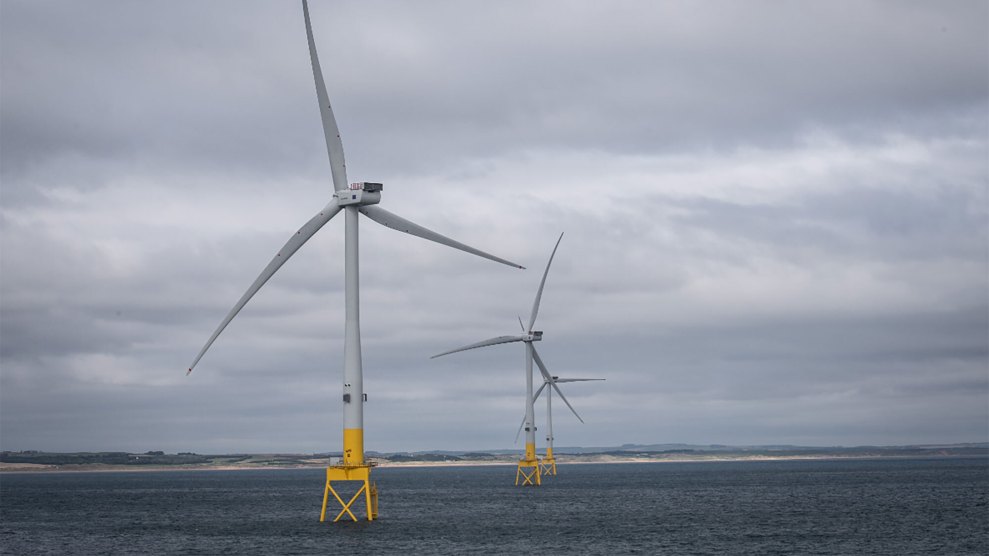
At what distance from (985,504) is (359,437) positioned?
362 ft

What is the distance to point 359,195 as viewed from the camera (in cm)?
9544

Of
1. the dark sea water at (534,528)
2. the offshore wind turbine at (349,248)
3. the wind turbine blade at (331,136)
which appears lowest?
the dark sea water at (534,528)

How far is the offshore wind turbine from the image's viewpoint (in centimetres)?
9212

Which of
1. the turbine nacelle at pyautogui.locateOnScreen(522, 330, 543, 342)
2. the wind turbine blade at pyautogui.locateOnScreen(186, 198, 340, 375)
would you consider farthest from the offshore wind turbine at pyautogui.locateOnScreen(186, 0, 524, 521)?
the turbine nacelle at pyautogui.locateOnScreen(522, 330, 543, 342)

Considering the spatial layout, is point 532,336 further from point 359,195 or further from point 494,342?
point 359,195

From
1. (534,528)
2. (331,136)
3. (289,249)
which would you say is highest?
(331,136)

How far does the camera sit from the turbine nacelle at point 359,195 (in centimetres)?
9562

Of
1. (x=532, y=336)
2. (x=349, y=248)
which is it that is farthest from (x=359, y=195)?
(x=532, y=336)

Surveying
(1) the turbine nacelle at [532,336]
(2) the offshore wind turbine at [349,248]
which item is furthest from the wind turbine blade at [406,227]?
(1) the turbine nacelle at [532,336]

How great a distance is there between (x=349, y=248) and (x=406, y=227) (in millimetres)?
5109

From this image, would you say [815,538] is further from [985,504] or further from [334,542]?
[985,504]

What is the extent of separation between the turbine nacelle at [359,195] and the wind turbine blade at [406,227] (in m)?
0.90

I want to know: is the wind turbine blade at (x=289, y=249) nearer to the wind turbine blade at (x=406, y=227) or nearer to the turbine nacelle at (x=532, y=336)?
the wind turbine blade at (x=406, y=227)

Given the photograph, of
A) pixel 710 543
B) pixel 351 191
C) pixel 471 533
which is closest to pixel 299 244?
pixel 351 191
